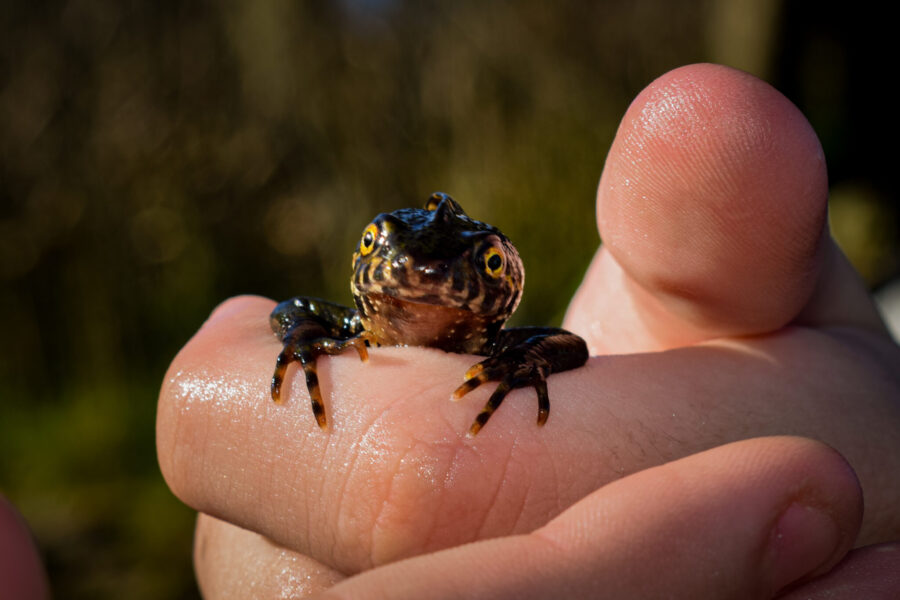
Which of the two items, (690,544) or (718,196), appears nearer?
(690,544)

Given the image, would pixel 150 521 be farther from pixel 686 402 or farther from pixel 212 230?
pixel 686 402

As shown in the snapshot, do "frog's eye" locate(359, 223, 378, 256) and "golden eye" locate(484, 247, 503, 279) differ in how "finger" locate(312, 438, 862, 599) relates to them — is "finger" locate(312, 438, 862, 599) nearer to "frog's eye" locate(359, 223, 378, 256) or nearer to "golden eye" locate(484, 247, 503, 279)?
"golden eye" locate(484, 247, 503, 279)

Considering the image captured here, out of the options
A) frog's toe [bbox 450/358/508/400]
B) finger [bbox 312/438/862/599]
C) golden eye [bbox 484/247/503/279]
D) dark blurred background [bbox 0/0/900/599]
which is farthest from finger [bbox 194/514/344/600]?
dark blurred background [bbox 0/0/900/599]

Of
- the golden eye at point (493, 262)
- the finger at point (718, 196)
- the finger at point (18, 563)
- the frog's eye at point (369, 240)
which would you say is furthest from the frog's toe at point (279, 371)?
the finger at point (718, 196)

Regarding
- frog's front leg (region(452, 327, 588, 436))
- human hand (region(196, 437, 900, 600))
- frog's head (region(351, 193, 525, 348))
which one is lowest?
human hand (region(196, 437, 900, 600))

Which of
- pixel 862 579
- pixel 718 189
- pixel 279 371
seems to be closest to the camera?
pixel 862 579

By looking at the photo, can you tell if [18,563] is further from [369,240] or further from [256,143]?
[256,143]

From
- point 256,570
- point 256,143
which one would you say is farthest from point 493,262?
point 256,143

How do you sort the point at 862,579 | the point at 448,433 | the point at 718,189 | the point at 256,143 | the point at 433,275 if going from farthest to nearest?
the point at 256,143 → the point at 433,275 → the point at 718,189 → the point at 448,433 → the point at 862,579
